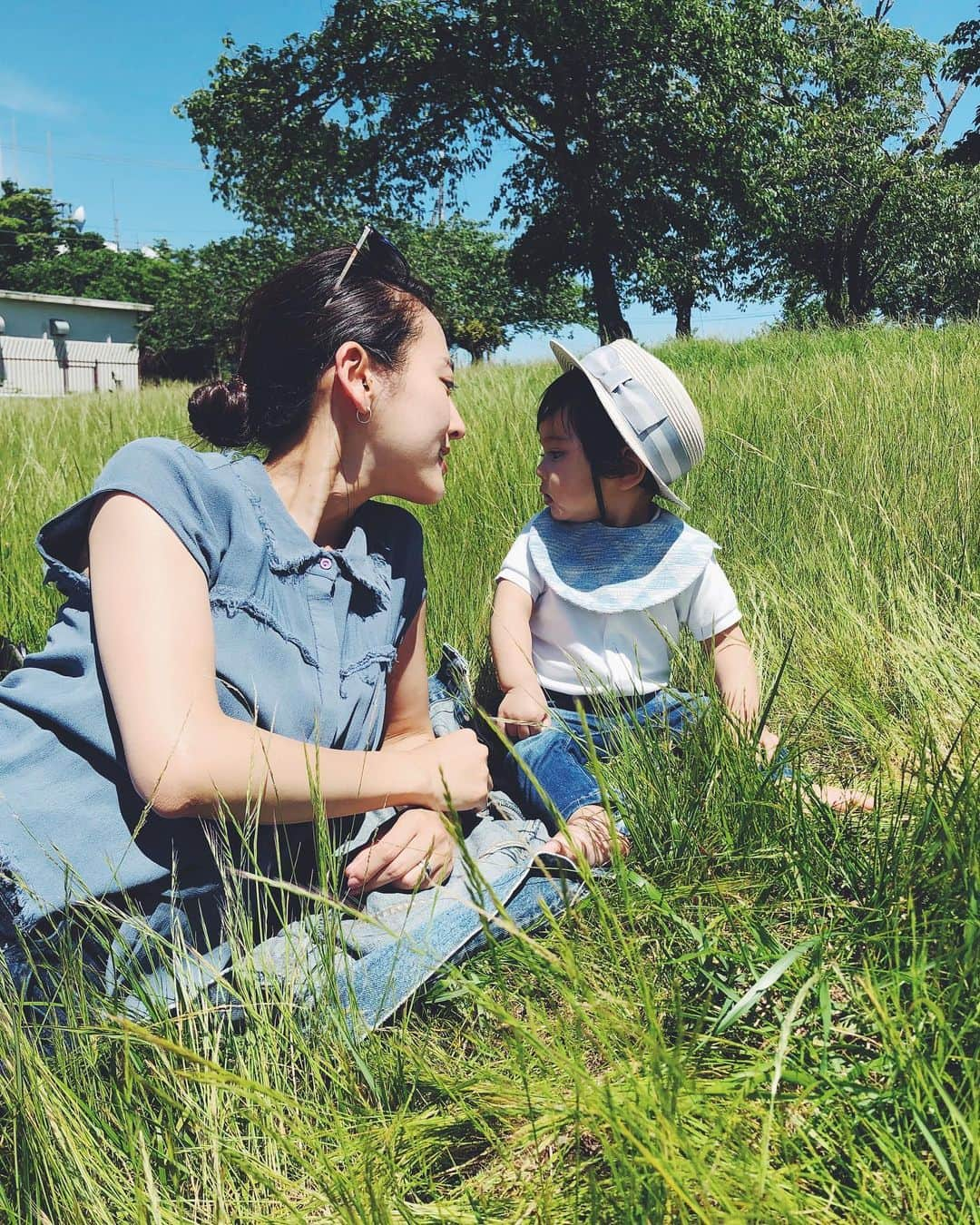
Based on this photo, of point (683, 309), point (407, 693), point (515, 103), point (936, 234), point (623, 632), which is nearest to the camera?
point (407, 693)

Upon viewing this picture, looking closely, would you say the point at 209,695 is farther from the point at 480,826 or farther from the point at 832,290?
the point at 832,290

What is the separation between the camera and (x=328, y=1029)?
1.16 metres

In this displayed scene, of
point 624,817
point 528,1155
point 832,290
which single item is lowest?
point 528,1155

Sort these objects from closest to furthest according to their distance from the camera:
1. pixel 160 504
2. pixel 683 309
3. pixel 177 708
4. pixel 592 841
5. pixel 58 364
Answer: pixel 177 708 → pixel 160 504 → pixel 592 841 → pixel 683 309 → pixel 58 364

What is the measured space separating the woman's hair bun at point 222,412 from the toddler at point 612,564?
2.96ft

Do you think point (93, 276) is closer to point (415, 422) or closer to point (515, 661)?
point (515, 661)

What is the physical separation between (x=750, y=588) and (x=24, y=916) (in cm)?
202

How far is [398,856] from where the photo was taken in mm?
1640

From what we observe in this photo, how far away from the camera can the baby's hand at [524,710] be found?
217cm

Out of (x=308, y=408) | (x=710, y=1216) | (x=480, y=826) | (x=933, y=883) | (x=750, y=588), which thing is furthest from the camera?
(x=750, y=588)

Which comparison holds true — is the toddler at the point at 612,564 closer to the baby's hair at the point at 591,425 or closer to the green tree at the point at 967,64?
the baby's hair at the point at 591,425

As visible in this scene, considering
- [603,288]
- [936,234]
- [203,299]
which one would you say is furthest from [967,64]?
[203,299]

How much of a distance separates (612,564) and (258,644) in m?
1.20

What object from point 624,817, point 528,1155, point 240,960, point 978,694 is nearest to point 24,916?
point 240,960
